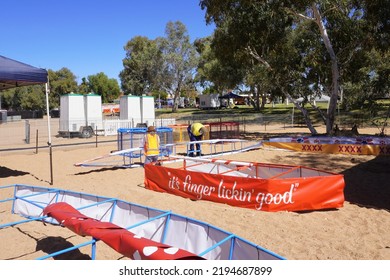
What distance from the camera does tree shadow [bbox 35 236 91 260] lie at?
568 centimetres

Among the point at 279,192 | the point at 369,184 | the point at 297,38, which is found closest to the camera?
the point at 279,192

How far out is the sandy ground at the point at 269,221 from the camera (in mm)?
5816

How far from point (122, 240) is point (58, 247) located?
265cm

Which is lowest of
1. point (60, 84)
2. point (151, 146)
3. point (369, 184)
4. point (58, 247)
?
point (58, 247)

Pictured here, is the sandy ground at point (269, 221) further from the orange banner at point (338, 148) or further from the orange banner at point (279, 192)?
the orange banner at point (338, 148)

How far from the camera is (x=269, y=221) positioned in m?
7.17

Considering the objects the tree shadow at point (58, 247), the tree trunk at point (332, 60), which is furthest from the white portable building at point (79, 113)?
the tree shadow at point (58, 247)

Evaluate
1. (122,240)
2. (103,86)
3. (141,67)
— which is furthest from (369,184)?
(103,86)

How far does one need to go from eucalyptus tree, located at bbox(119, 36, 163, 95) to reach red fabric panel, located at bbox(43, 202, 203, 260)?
57.8 metres

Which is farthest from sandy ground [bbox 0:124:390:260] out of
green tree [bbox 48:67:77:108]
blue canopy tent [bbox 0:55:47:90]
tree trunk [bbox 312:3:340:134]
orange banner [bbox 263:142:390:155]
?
green tree [bbox 48:67:77:108]

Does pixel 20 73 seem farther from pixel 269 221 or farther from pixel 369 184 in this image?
pixel 369 184

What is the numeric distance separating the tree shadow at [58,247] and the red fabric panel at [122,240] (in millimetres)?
743

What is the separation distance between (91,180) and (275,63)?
15.7 meters

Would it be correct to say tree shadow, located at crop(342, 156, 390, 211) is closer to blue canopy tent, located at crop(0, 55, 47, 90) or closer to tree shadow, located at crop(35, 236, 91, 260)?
tree shadow, located at crop(35, 236, 91, 260)
